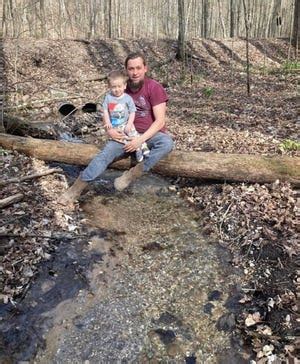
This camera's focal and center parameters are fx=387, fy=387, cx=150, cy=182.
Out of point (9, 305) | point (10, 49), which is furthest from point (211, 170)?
point (10, 49)

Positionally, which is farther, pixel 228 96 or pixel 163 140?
pixel 228 96

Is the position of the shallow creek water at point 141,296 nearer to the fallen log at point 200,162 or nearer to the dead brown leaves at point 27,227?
the dead brown leaves at point 27,227

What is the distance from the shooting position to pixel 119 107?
5445 mm

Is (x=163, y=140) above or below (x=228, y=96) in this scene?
above

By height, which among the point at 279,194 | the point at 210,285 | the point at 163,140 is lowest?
the point at 210,285

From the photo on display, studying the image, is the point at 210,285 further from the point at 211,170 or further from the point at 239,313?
the point at 211,170

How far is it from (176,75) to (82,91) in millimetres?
4858

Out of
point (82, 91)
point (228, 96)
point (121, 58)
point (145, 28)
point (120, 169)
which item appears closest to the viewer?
point (120, 169)

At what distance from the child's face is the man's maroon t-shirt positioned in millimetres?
280

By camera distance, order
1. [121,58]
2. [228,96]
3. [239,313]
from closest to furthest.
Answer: [239,313]
[228,96]
[121,58]

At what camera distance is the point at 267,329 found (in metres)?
3.59

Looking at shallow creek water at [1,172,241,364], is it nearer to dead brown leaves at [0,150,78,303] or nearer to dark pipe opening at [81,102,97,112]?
dead brown leaves at [0,150,78,303]

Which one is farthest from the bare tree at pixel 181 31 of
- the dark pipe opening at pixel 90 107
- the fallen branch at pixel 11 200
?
the fallen branch at pixel 11 200

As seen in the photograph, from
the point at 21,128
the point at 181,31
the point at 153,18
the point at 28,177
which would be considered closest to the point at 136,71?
the point at 28,177
